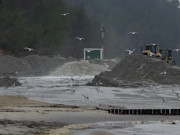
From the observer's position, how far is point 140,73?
44.0 metres

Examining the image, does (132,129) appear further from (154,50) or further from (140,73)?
(154,50)

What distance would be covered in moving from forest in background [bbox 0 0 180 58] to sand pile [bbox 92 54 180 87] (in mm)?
35018

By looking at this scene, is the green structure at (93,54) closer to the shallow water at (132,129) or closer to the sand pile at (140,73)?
the sand pile at (140,73)

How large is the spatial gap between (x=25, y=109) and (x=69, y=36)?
77953 millimetres

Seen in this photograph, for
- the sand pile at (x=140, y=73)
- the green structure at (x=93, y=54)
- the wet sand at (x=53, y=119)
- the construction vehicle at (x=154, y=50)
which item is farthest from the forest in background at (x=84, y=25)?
the wet sand at (x=53, y=119)

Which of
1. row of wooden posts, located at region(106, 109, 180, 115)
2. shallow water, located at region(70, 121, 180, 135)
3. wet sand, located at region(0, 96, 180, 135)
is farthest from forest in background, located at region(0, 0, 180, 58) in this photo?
shallow water, located at region(70, 121, 180, 135)

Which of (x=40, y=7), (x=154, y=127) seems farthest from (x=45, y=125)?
(x=40, y=7)

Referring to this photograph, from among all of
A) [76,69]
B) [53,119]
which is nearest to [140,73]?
[76,69]

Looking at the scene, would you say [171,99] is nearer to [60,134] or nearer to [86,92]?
[86,92]

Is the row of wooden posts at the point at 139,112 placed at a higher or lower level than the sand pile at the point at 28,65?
lower

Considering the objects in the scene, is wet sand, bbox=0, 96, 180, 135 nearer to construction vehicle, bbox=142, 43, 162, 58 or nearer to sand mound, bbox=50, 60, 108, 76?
construction vehicle, bbox=142, 43, 162, 58

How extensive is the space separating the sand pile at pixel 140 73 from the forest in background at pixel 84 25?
35018 mm

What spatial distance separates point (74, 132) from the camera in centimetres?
1474

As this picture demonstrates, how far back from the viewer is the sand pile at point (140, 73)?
41125 millimetres
